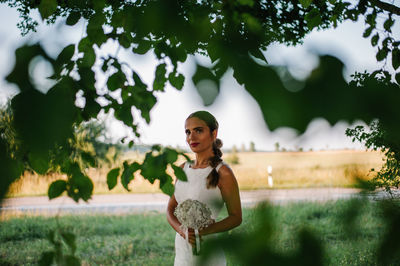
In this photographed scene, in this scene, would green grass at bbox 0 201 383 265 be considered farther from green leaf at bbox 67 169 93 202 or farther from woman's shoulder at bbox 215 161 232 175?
woman's shoulder at bbox 215 161 232 175

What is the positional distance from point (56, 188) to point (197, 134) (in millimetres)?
1460

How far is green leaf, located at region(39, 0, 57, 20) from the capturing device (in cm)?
86

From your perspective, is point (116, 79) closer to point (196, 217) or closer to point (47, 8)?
point (47, 8)

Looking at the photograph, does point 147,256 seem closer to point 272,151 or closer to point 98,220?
point 98,220

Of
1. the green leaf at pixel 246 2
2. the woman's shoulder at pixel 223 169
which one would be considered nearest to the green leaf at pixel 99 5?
the green leaf at pixel 246 2

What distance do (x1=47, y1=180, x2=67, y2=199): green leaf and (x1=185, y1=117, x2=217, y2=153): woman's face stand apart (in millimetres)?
1419

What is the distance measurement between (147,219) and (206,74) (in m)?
6.99

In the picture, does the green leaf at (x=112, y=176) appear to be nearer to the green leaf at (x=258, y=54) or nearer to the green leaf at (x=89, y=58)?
the green leaf at (x=89, y=58)

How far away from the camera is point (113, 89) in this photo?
48.6 inches

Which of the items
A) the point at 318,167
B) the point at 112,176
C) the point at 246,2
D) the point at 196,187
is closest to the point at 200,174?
the point at 196,187

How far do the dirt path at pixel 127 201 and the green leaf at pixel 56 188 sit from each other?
0.02 m

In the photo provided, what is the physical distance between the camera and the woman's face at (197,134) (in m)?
2.32

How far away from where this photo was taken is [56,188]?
3.01 feet

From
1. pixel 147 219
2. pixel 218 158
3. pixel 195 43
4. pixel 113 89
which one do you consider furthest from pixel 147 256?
pixel 195 43
